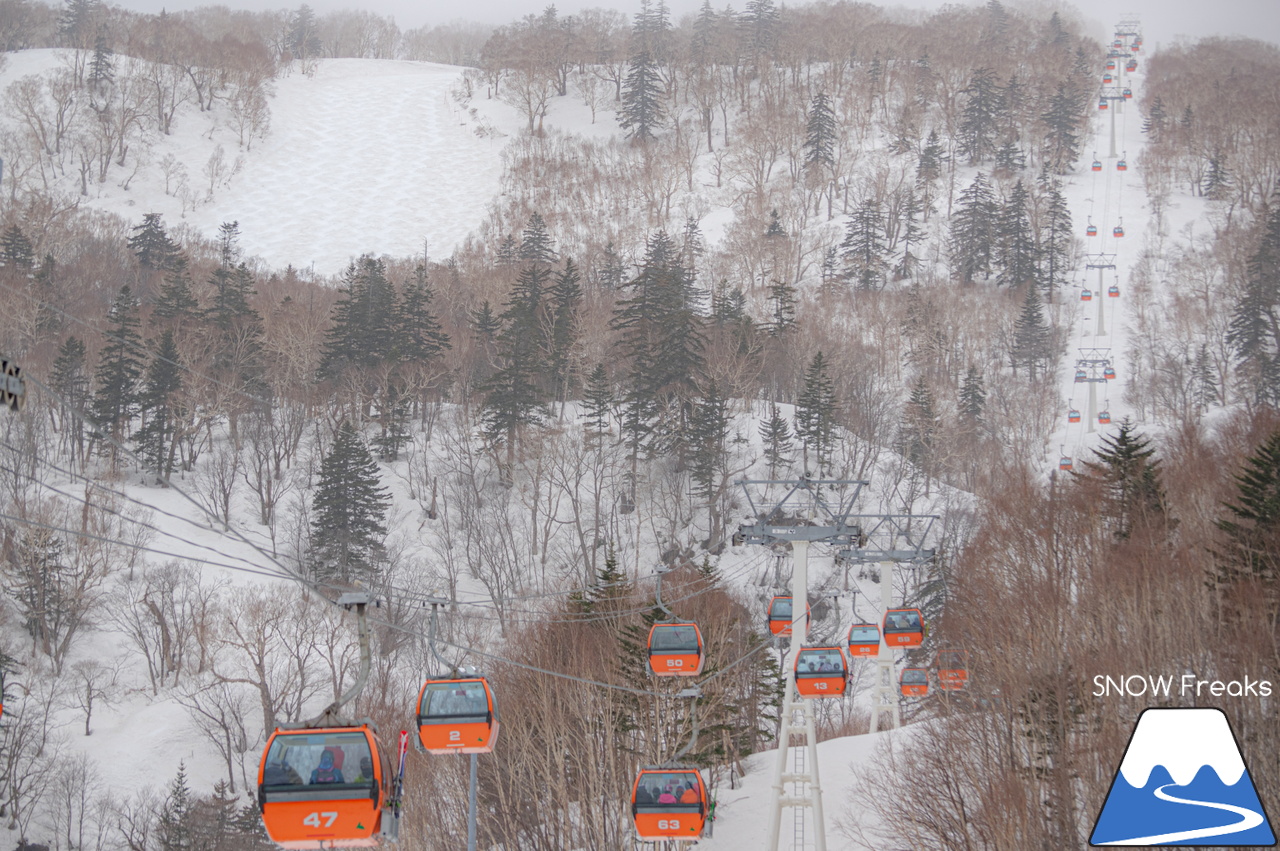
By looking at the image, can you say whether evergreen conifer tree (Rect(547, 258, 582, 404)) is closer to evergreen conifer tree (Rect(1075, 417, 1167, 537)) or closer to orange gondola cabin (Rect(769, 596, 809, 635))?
evergreen conifer tree (Rect(1075, 417, 1167, 537))

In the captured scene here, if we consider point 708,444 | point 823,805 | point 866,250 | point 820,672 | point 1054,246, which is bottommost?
point 823,805

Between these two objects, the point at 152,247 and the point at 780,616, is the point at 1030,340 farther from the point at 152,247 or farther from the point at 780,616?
the point at 152,247

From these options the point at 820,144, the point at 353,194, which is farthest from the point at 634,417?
the point at 353,194

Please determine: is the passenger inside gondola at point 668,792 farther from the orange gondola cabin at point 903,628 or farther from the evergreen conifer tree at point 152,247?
the evergreen conifer tree at point 152,247

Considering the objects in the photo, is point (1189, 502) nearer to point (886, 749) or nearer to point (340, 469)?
point (886, 749)

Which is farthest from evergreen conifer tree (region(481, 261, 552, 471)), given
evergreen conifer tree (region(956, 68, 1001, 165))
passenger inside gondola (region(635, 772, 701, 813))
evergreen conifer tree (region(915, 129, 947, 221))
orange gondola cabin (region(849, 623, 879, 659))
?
evergreen conifer tree (region(956, 68, 1001, 165))

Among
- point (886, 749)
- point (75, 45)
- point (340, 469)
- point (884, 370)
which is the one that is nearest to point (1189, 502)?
point (886, 749)
